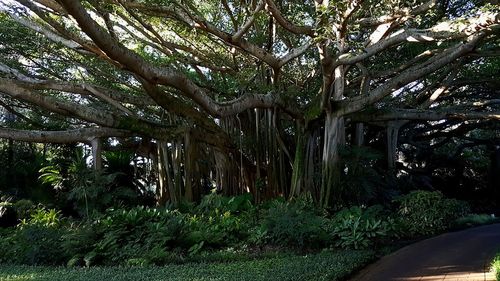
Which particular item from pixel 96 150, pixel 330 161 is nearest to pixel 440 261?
pixel 330 161

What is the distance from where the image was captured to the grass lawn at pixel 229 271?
4.96 metres

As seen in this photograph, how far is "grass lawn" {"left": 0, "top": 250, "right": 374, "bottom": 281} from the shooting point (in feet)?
16.3

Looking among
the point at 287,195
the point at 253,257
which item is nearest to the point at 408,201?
the point at 287,195

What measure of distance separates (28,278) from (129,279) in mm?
1171

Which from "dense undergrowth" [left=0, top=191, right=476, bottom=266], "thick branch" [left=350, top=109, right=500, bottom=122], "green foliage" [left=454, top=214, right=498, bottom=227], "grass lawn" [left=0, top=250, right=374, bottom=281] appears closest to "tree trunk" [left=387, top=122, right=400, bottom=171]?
"thick branch" [left=350, top=109, right=500, bottom=122]

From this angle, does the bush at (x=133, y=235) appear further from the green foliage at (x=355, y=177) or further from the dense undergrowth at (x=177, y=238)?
the green foliage at (x=355, y=177)

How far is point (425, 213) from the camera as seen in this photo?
8.84 meters

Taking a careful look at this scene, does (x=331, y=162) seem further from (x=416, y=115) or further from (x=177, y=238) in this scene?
(x=177, y=238)

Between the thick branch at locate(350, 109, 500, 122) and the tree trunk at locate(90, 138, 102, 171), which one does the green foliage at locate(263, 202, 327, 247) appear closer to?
the thick branch at locate(350, 109, 500, 122)

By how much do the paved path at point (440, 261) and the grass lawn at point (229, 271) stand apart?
0.28 m

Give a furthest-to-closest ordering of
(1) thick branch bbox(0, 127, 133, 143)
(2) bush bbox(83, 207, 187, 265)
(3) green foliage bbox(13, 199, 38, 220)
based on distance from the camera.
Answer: (1) thick branch bbox(0, 127, 133, 143)
(3) green foliage bbox(13, 199, 38, 220)
(2) bush bbox(83, 207, 187, 265)

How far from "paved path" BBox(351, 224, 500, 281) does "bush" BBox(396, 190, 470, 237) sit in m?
0.57

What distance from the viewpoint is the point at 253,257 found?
639 centimetres

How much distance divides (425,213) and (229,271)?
16.1ft
